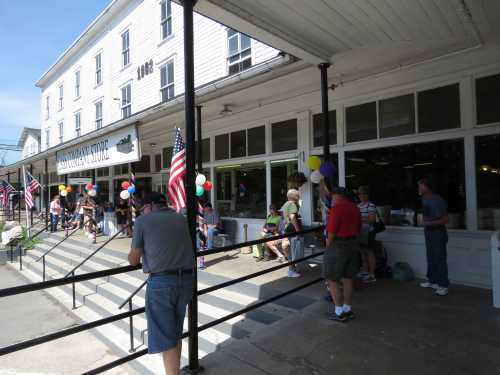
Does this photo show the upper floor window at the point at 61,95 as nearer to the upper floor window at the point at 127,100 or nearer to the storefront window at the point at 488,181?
the upper floor window at the point at 127,100

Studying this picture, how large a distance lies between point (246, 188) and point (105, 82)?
38.0ft

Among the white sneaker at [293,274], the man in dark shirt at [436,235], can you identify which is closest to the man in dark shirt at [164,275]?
the white sneaker at [293,274]

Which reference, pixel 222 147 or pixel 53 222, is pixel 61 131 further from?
pixel 222 147

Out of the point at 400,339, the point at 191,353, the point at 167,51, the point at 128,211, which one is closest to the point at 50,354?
the point at 191,353

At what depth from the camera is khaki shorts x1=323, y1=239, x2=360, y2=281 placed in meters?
3.60

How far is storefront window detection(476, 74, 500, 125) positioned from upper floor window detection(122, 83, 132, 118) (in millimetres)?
13123

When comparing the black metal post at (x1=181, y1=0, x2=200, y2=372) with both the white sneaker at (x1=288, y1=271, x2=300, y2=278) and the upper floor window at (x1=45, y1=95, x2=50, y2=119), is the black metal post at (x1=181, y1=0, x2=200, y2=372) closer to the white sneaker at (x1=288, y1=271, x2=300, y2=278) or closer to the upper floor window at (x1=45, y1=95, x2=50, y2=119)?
the white sneaker at (x1=288, y1=271, x2=300, y2=278)

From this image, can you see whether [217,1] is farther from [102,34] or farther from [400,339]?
[102,34]

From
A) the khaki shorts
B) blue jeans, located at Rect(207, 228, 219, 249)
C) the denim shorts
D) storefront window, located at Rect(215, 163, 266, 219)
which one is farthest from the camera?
storefront window, located at Rect(215, 163, 266, 219)

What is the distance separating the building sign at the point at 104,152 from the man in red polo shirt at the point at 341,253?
14.5 ft

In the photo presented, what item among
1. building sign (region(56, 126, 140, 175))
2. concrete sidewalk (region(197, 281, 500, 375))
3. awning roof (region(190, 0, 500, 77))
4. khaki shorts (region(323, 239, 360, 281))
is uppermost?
awning roof (region(190, 0, 500, 77))

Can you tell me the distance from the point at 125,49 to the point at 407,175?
1371 cm

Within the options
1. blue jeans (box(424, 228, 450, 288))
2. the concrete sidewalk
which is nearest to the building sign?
the concrete sidewalk

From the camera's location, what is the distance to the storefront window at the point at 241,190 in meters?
8.16
